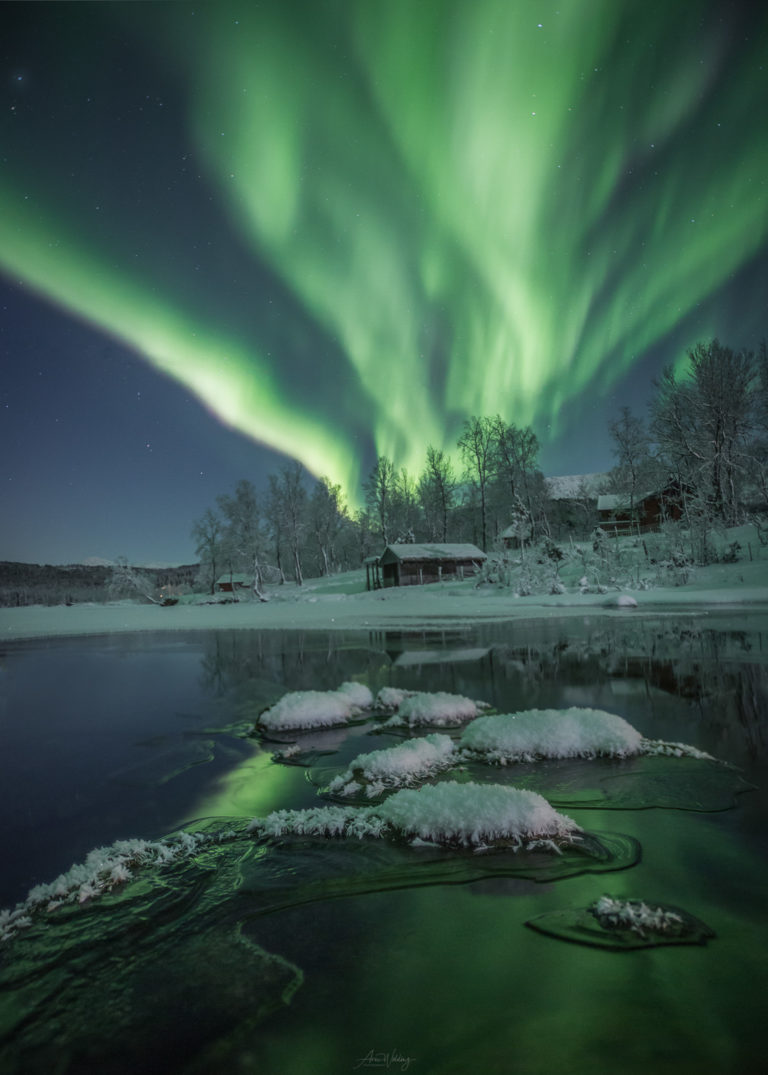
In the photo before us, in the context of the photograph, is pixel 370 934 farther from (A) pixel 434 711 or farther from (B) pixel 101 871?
(A) pixel 434 711

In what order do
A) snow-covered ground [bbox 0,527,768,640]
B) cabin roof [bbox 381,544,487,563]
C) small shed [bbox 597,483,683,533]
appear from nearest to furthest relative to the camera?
snow-covered ground [bbox 0,527,768,640] < cabin roof [bbox 381,544,487,563] < small shed [bbox 597,483,683,533]

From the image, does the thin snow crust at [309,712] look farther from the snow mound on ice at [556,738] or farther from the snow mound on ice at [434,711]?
the snow mound on ice at [556,738]

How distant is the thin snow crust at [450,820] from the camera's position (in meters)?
3.54

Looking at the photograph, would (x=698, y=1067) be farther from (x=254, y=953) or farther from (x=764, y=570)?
(x=764, y=570)

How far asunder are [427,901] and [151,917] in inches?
61.8

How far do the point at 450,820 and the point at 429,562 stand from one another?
43.3 meters

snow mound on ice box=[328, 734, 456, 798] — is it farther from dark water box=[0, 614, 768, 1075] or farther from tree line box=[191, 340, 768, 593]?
tree line box=[191, 340, 768, 593]

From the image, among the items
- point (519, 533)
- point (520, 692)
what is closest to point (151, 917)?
point (520, 692)

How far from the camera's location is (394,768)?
493cm

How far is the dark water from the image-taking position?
1.99 m

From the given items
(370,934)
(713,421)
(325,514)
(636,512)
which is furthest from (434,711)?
(325,514)

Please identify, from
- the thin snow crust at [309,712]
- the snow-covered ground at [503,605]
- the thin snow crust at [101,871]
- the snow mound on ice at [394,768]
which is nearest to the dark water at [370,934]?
the thin snow crust at [101,871]

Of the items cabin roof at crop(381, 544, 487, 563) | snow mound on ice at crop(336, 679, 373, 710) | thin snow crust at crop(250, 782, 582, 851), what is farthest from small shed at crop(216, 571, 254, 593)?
thin snow crust at crop(250, 782, 582, 851)

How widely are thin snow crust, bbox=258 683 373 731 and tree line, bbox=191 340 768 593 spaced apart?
75.2ft
